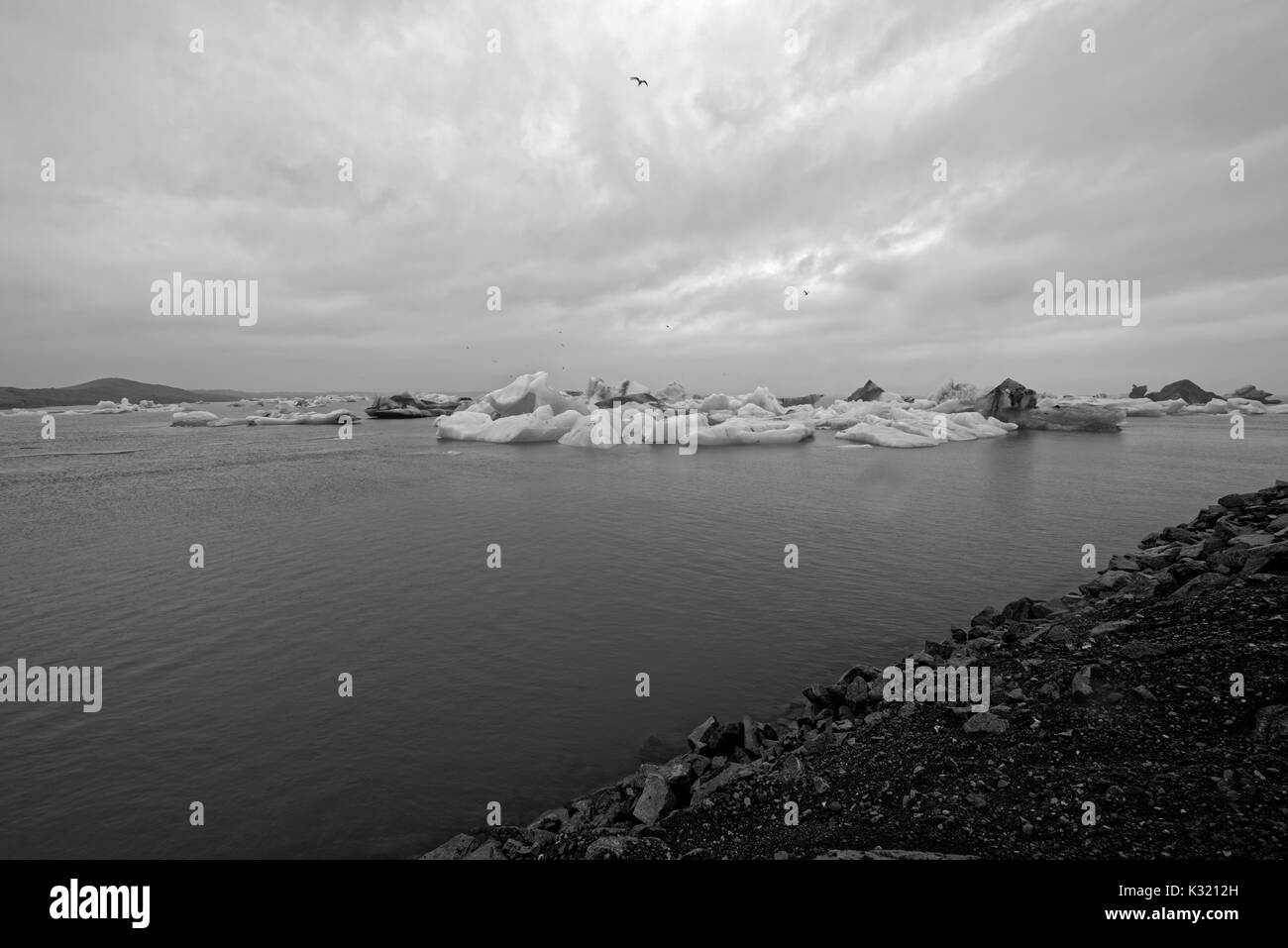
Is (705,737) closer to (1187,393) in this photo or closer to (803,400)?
(803,400)

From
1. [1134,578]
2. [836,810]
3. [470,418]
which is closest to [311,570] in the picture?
[836,810]

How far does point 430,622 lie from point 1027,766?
24.1 ft

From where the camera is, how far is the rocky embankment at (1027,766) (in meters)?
3.00

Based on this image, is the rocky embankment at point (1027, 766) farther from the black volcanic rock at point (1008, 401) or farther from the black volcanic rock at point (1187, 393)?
the black volcanic rock at point (1187, 393)

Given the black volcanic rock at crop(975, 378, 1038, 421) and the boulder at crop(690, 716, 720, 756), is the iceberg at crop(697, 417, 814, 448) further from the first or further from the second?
the boulder at crop(690, 716, 720, 756)

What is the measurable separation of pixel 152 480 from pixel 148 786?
22019 millimetres

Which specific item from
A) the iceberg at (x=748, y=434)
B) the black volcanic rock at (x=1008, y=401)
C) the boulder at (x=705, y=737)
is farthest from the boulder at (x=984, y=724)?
the black volcanic rock at (x=1008, y=401)

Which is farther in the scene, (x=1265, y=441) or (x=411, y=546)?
(x=1265, y=441)

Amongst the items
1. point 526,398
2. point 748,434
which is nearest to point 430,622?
point 748,434

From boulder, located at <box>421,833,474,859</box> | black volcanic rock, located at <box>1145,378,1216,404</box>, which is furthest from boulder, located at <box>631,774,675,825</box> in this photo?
black volcanic rock, located at <box>1145,378,1216,404</box>

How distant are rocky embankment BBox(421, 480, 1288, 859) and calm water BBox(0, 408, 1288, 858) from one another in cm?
90
